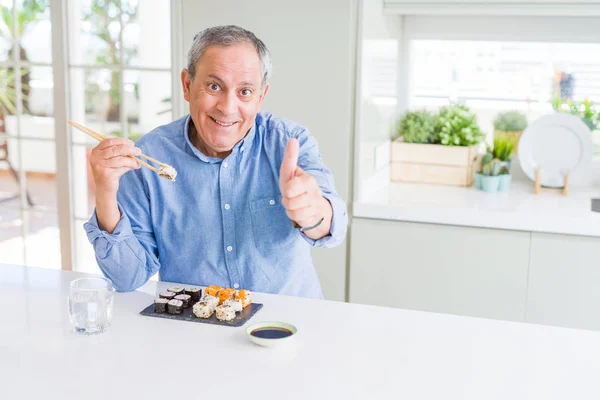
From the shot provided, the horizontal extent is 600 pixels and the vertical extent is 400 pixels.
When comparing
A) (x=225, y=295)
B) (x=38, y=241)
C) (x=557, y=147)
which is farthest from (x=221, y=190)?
Answer: (x=38, y=241)

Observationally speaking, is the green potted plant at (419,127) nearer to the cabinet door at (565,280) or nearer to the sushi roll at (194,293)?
the cabinet door at (565,280)

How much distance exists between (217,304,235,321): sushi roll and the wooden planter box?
1934 mm

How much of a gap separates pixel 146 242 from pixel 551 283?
65.1 inches

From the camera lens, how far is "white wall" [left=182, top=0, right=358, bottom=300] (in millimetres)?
2979

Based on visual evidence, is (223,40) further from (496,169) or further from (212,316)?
(496,169)

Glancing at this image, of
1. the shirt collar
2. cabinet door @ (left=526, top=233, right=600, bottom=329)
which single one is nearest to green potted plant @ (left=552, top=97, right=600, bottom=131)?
cabinet door @ (left=526, top=233, right=600, bottom=329)

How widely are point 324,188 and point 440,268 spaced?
4.07 feet

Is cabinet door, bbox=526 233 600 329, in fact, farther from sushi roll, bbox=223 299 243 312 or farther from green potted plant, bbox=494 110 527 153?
sushi roll, bbox=223 299 243 312

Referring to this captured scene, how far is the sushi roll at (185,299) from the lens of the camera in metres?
1.75

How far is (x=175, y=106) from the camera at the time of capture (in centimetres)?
328

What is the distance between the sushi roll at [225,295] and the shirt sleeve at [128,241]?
0.85 feet

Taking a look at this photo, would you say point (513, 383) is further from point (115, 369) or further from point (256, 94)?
point (256, 94)

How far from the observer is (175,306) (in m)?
1.72

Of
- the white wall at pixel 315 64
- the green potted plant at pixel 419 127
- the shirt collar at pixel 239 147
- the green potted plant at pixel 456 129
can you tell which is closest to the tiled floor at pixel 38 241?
the white wall at pixel 315 64
